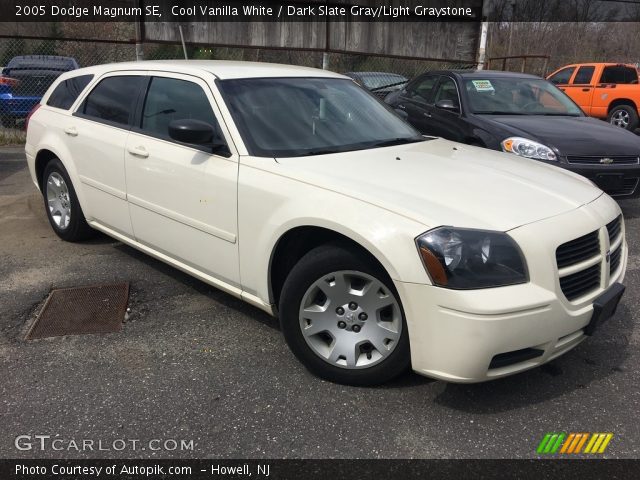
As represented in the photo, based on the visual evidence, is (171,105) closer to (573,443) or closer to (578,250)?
(578,250)

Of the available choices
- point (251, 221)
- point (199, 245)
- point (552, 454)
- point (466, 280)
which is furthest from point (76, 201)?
point (552, 454)

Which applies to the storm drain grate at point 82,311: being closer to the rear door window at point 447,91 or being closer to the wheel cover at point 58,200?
the wheel cover at point 58,200

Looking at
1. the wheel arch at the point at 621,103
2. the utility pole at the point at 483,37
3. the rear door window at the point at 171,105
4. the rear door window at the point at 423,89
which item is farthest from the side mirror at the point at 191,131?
the wheel arch at the point at 621,103

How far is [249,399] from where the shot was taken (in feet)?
9.13

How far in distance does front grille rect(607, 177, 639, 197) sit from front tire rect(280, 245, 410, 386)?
13.5 ft

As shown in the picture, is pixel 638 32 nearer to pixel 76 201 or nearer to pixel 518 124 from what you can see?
pixel 518 124

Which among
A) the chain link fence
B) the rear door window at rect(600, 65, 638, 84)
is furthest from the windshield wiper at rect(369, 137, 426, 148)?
Result: the rear door window at rect(600, 65, 638, 84)

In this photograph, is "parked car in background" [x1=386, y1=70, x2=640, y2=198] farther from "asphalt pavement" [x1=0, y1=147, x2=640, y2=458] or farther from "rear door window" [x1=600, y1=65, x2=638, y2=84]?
"rear door window" [x1=600, y1=65, x2=638, y2=84]

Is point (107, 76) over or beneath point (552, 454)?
over

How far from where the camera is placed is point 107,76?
4465 mm

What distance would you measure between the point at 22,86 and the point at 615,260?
35.8 ft

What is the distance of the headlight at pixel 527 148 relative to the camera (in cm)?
553

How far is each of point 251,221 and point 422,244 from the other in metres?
1.04

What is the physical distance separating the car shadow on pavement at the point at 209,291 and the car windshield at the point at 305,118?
3.73ft
